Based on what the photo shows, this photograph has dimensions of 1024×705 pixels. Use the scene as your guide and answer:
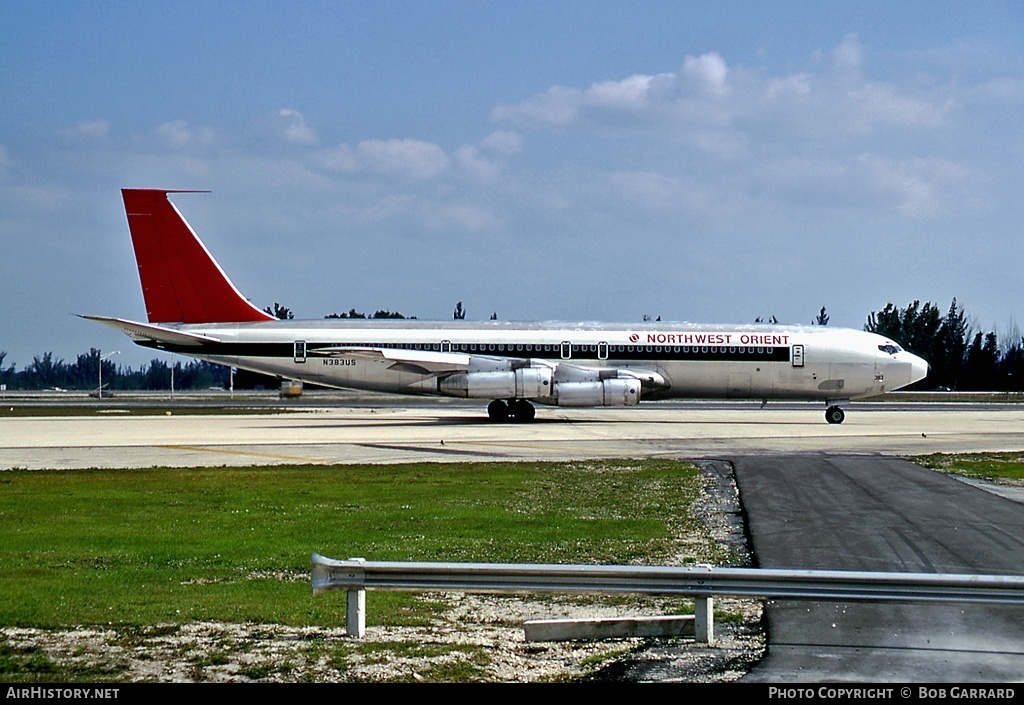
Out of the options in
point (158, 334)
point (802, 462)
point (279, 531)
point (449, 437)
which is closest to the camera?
point (279, 531)

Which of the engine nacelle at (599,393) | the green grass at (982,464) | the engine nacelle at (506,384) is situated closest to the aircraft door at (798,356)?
the engine nacelle at (599,393)

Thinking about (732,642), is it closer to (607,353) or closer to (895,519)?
(895,519)

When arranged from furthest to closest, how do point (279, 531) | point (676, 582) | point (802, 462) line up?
point (802, 462) → point (279, 531) → point (676, 582)

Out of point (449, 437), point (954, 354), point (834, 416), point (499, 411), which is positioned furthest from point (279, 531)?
point (954, 354)

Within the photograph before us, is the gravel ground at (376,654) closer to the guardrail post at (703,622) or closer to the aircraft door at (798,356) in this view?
the guardrail post at (703,622)

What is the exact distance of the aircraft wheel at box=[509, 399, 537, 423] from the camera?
145ft

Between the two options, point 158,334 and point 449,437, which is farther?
point 158,334

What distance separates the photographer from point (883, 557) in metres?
11.9

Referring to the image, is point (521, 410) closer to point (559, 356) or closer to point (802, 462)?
point (559, 356)

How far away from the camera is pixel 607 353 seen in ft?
143

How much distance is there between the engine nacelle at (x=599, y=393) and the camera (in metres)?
41.9

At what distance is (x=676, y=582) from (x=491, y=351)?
3564 centimetres

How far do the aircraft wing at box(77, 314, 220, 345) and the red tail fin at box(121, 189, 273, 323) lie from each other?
134 centimetres

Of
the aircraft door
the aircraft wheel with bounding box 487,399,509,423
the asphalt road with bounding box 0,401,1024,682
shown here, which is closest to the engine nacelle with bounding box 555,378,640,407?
the asphalt road with bounding box 0,401,1024,682
